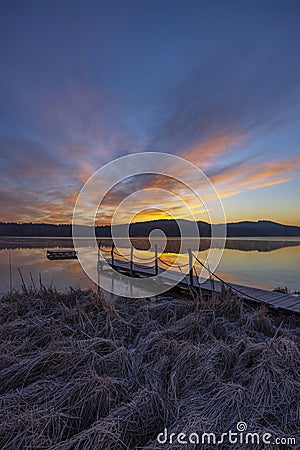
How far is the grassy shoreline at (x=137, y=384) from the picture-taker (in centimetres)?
221

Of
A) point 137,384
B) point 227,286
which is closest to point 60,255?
point 227,286

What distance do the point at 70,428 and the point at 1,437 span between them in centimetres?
54

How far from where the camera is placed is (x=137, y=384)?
3.00 m

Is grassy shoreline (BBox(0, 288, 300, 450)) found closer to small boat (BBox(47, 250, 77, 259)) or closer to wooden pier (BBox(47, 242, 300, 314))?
wooden pier (BBox(47, 242, 300, 314))

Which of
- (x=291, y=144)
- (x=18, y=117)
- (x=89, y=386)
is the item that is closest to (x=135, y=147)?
(x=18, y=117)

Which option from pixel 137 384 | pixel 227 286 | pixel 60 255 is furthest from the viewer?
pixel 60 255

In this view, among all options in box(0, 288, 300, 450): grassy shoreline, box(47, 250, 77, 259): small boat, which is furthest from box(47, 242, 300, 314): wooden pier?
box(47, 250, 77, 259): small boat

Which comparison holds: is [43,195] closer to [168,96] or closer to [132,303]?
[168,96]

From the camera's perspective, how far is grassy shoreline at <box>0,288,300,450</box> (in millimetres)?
2205

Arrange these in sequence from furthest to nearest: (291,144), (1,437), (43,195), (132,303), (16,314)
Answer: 1. (43,195)
2. (291,144)
3. (132,303)
4. (16,314)
5. (1,437)

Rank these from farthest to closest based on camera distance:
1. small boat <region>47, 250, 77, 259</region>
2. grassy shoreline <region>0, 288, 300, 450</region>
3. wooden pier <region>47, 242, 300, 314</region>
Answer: small boat <region>47, 250, 77, 259</region>, wooden pier <region>47, 242, 300, 314</region>, grassy shoreline <region>0, 288, 300, 450</region>

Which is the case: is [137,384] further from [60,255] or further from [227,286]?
[60,255]

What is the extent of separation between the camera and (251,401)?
256 cm

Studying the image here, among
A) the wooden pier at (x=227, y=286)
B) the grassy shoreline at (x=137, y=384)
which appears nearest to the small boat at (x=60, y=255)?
the wooden pier at (x=227, y=286)
